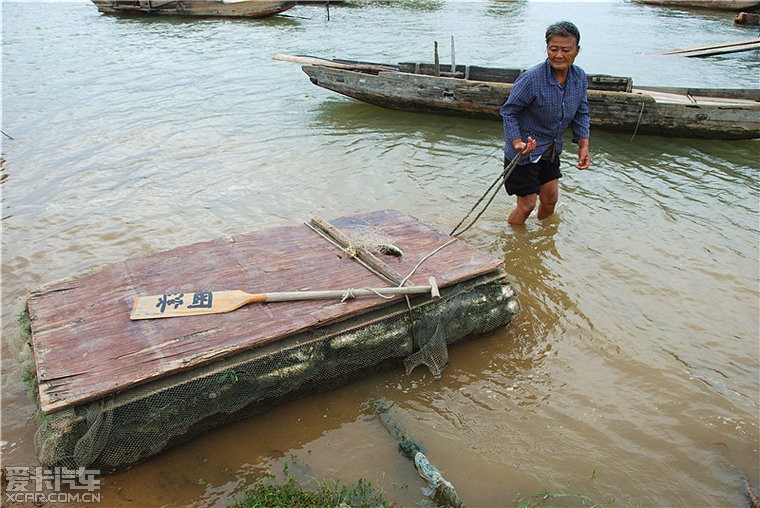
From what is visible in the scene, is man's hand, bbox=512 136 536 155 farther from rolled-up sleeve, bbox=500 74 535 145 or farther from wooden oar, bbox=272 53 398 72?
wooden oar, bbox=272 53 398 72

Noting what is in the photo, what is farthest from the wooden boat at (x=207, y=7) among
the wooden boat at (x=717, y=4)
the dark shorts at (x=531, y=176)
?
the dark shorts at (x=531, y=176)

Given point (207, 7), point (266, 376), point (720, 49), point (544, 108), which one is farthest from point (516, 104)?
point (207, 7)

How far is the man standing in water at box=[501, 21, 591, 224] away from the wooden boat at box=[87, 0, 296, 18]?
695 inches

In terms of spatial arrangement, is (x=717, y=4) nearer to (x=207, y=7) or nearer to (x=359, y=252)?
(x=207, y=7)

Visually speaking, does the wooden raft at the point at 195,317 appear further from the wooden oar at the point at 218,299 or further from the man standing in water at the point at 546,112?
the man standing in water at the point at 546,112

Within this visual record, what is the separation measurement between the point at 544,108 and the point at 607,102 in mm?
4297

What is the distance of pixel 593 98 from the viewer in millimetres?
8016

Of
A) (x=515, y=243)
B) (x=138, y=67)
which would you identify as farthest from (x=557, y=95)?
(x=138, y=67)

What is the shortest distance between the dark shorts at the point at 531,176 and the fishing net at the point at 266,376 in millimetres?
1496

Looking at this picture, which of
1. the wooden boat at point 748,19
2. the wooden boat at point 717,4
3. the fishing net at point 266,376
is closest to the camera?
the fishing net at point 266,376

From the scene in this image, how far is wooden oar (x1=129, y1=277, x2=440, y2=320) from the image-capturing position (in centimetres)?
299

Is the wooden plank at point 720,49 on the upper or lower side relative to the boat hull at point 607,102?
upper

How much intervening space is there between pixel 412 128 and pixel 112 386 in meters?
7.03

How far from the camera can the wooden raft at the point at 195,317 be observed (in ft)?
8.50
